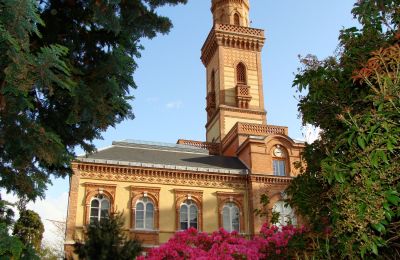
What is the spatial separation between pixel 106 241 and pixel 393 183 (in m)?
13.1

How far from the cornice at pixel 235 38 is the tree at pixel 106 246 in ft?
85.5

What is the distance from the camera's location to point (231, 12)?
4344 centimetres

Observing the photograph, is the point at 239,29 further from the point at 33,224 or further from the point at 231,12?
the point at 33,224

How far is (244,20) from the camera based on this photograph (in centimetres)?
4369

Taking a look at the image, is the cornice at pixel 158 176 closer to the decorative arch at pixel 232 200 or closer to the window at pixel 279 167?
the decorative arch at pixel 232 200

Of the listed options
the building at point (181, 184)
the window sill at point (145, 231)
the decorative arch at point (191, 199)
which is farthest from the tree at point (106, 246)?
the decorative arch at point (191, 199)

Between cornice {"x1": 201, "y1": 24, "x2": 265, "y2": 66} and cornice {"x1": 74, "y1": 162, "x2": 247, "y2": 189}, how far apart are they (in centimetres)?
1626

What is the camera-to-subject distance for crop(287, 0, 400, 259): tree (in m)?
4.31

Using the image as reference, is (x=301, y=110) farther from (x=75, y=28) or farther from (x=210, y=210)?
(x=210, y=210)

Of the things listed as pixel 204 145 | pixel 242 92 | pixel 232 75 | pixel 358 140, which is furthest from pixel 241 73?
pixel 358 140

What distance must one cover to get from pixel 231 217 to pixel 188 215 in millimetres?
2600

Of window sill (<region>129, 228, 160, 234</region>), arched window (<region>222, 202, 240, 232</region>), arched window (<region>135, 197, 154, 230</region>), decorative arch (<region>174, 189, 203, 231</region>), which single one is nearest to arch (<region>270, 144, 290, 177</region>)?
arched window (<region>222, 202, 240, 232</region>)

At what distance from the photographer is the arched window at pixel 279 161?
28.9m

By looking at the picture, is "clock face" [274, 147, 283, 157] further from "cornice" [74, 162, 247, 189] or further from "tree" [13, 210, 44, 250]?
"tree" [13, 210, 44, 250]
